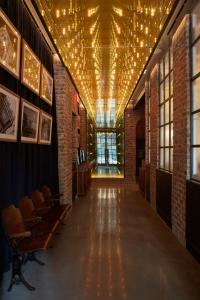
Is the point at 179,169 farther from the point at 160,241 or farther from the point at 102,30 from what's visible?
→ the point at 102,30

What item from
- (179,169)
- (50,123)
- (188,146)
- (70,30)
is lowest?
(179,169)

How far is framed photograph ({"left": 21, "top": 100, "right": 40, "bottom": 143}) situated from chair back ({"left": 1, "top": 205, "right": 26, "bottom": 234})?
4.13 feet

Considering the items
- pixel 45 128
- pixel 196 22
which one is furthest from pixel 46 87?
pixel 196 22

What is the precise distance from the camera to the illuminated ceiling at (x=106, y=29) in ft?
22.1

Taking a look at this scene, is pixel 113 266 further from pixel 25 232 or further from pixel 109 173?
pixel 109 173

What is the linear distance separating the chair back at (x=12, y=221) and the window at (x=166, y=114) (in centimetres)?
388

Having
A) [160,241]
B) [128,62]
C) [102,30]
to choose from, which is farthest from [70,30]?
[160,241]

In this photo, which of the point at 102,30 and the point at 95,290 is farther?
the point at 102,30

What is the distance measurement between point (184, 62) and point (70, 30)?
385 centimetres

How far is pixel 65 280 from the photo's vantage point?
3.82m

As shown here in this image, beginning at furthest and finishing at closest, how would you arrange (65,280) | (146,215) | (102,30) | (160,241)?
1. (102,30)
2. (146,215)
3. (160,241)
4. (65,280)

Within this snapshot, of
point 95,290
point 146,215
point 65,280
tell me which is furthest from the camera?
point 146,215

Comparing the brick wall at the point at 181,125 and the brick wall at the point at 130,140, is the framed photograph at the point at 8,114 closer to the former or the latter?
Result: the brick wall at the point at 181,125

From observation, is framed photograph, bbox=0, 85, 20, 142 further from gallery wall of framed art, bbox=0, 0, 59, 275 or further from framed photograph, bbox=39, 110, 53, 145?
framed photograph, bbox=39, 110, 53, 145
